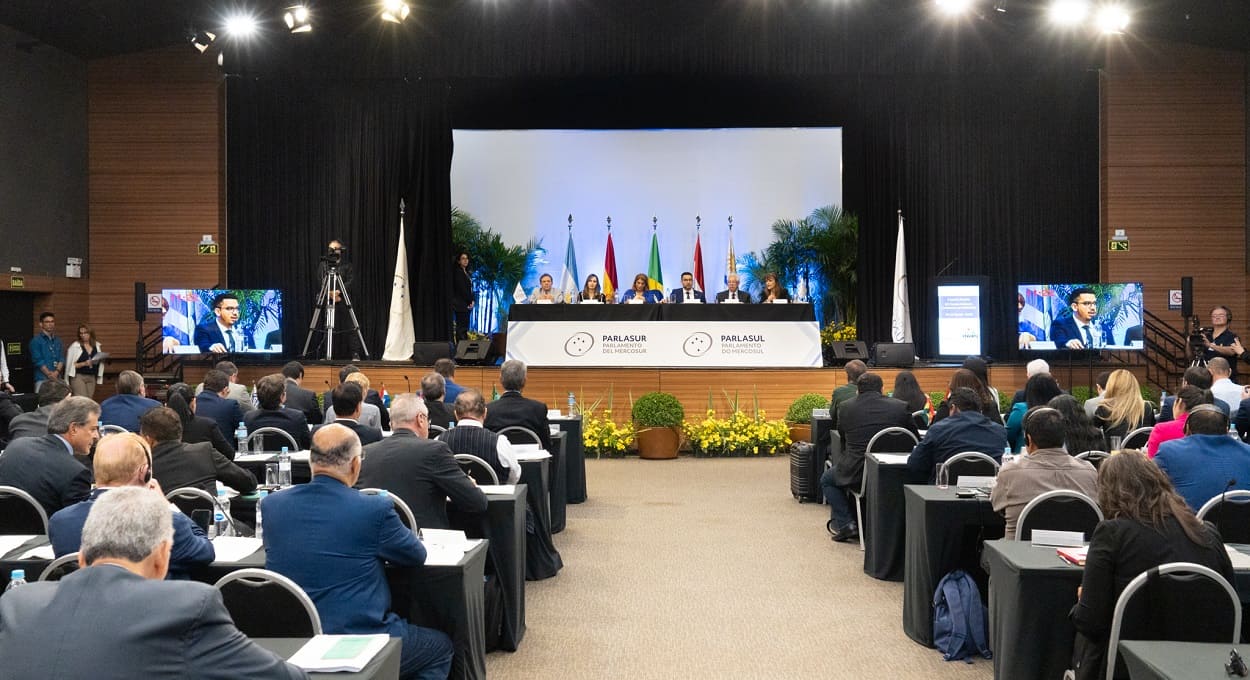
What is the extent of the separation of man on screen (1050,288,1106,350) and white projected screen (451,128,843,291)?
4.13m

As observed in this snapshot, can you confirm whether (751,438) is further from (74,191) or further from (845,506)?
(74,191)

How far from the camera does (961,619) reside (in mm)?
4605

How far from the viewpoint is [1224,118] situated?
14516mm

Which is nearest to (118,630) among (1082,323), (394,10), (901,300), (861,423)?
(861,423)

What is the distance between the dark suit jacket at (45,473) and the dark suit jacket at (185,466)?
0.90ft

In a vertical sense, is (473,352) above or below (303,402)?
above

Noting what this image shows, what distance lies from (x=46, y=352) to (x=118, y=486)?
11488 mm

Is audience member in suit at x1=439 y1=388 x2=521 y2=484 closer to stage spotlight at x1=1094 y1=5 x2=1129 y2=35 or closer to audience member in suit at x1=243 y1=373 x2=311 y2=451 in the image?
audience member in suit at x1=243 y1=373 x2=311 y2=451

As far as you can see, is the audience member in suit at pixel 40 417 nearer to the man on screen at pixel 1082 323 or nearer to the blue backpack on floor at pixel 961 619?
the blue backpack on floor at pixel 961 619

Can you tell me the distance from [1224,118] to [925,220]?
13.5ft

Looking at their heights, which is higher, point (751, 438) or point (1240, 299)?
point (1240, 299)

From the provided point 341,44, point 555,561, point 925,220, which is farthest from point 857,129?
point 555,561

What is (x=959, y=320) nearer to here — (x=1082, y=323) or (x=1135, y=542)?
(x=1082, y=323)

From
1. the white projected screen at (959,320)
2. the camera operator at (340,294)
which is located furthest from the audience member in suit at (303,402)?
the white projected screen at (959,320)
